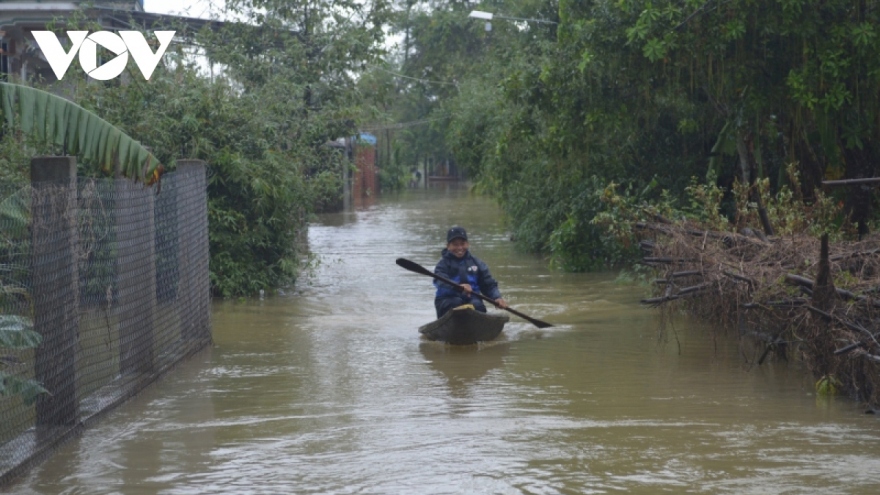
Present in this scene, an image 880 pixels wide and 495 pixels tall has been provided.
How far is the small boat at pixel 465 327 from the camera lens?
12.3 meters

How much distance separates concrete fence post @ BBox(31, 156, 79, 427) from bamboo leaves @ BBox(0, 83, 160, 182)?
20cm

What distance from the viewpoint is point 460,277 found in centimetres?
1324

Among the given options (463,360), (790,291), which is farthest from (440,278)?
(790,291)

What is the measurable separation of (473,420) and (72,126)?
3585mm

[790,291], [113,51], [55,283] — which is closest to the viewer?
[55,283]

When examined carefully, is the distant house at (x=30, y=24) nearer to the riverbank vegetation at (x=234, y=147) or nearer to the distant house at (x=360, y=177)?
the riverbank vegetation at (x=234, y=147)

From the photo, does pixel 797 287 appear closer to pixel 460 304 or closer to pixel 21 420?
pixel 460 304

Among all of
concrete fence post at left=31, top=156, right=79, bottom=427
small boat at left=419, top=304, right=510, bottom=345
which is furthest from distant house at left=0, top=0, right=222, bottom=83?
concrete fence post at left=31, top=156, right=79, bottom=427

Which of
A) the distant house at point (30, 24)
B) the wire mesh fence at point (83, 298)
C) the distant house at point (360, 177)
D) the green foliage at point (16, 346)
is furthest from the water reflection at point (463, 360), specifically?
the distant house at point (360, 177)

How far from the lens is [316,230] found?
104 ft

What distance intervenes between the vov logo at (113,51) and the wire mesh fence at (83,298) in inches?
208

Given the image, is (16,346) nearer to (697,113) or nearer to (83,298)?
(83,298)

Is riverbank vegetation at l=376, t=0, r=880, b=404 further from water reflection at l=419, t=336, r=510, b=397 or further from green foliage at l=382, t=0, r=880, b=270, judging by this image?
water reflection at l=419, t=336, r=510, b=397

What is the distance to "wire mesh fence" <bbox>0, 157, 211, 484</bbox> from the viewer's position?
7328mm
